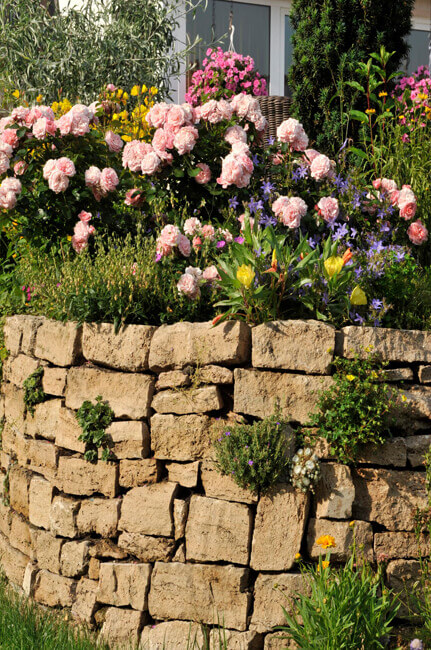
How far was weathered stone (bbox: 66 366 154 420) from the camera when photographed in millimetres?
3713

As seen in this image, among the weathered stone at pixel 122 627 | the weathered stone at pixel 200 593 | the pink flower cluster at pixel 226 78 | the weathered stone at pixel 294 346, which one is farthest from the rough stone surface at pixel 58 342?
the pink flower cluster at pixel 226 78

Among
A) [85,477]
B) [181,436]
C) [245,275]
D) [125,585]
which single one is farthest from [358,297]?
[125,585]

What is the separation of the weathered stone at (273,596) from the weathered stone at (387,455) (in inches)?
24.1

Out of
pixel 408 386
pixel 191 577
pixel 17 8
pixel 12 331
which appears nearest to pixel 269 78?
pixel 17 8

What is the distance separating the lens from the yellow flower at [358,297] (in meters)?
3.57

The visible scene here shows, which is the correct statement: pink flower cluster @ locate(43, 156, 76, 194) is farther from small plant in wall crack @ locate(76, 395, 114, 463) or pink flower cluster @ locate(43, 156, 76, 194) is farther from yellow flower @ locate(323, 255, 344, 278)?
yellow flower @ locate(323, 255, 344, 278)

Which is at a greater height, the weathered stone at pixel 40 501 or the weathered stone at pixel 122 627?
the weathered stone at pixel 40 501

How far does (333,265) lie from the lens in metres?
3.54

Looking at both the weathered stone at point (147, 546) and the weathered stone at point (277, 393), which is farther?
the weathered stone at point (147, 546)

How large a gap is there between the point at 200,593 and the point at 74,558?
797 millimetres

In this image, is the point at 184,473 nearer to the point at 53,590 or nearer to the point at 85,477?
the point at 85,477

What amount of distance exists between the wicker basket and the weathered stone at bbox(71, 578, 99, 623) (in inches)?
190

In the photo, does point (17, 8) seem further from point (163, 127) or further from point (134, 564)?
point (134, 564)

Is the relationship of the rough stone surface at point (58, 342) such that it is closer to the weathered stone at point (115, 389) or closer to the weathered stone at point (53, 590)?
the weathered stone at point (115, 389)
